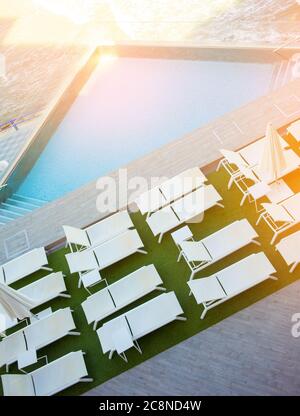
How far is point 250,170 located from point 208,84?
12.9 ft

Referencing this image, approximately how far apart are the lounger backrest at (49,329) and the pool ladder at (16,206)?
2959mm

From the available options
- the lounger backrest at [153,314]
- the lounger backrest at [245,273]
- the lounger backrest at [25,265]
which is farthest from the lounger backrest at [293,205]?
the lounger backrest at [25,265]

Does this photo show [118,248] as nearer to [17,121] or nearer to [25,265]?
[25,265]

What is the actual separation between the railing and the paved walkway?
23.9ft

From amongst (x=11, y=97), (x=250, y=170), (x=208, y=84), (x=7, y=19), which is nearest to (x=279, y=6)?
(x=208, y=84)

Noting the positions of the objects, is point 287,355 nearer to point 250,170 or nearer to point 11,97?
point 250,170

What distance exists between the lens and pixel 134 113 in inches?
467

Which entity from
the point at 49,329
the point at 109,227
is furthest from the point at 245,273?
the point at 49,329

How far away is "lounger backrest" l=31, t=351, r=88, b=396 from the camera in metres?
7.18

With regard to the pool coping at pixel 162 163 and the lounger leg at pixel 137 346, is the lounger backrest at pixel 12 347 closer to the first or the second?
the lounger leg at pixel 137 346

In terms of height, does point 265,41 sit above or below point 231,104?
above

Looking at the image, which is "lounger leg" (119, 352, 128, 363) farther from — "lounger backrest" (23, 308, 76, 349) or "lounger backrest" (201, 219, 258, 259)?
"lounger backrest" (201, 219, 258, 259)

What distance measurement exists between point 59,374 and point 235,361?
8.81ft
